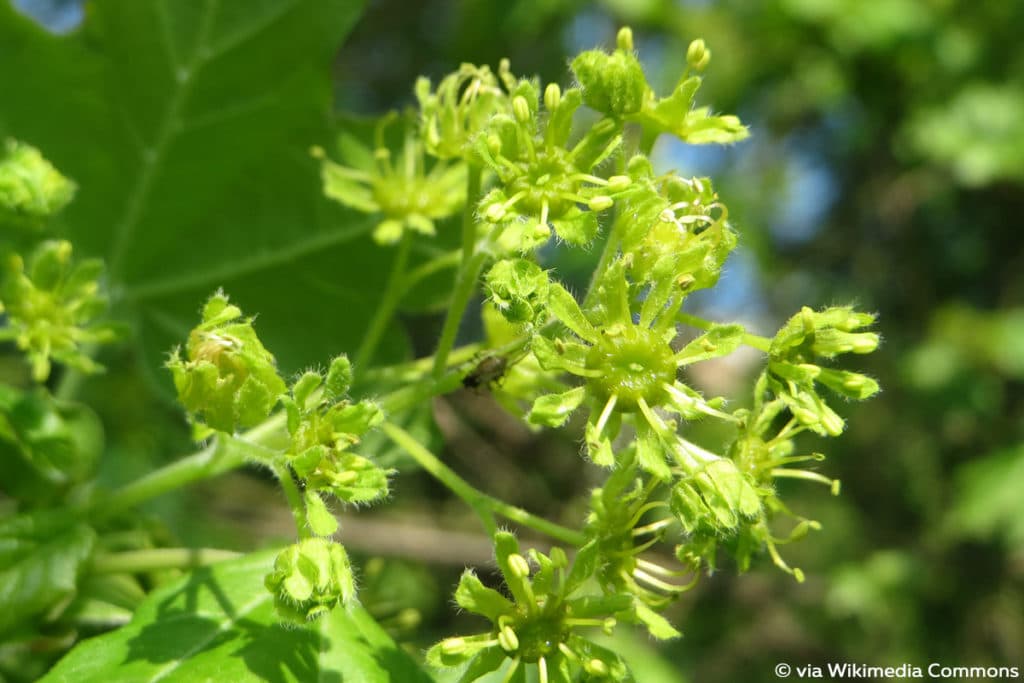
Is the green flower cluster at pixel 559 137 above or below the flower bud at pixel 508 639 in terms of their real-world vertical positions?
above

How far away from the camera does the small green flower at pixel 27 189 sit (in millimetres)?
1731

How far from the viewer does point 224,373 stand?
142 cm

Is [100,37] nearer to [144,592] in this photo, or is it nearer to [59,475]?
[59,475]

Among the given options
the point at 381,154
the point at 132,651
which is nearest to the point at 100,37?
the point at 381,154

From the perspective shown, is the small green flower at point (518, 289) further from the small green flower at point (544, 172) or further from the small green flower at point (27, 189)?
the small green flower at point (27, 189)

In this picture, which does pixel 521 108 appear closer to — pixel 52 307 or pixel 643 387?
pixel 643 387

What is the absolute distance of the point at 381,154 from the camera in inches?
78.0

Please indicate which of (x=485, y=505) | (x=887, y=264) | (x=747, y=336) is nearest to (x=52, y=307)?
(x=485, y=505)

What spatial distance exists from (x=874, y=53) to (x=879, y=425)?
5.63 ft

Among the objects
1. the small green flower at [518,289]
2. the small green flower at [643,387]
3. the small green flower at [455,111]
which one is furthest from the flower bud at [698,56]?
the small green flower at [518,289]

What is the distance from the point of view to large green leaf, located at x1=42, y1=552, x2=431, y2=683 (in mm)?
1469

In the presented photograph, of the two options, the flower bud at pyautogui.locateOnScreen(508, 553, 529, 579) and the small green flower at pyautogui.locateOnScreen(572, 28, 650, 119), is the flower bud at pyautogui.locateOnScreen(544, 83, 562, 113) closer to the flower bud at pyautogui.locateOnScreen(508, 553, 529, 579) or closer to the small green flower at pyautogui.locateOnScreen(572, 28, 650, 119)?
the small green flower at pyautogui.locateOnScreen(572, 28, 650, 119)

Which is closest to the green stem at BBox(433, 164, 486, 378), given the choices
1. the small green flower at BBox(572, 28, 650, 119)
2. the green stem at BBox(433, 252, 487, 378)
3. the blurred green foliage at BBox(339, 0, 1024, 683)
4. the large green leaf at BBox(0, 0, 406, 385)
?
the green stem at BBox(433, 252, 487, 378)

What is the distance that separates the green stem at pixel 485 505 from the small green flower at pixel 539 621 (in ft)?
0.19
